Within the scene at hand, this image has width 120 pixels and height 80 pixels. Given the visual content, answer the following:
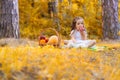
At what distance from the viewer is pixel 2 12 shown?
12.7m

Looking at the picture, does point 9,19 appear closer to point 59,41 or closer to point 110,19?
point 59,41

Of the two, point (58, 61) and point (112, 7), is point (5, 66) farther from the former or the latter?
→ point (112, 7)

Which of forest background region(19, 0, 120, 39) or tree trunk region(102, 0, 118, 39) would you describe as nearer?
tree trunk region(102, 0, 118, 39)

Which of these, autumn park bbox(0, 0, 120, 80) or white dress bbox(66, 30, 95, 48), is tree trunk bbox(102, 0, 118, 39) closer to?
autumn park bbox(0, 0, 120, 80)

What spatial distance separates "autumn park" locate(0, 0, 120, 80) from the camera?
377cm

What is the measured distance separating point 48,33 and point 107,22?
2.21m

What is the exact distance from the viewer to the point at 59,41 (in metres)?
8.91

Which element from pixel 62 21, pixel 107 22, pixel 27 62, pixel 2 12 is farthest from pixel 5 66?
pixel 62 21

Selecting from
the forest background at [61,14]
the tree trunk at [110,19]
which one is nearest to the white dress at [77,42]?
the tree trunk at [110,19]

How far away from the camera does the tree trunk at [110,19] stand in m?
15.6

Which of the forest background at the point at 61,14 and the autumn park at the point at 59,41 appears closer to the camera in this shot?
the autumn park at the point at 59,41

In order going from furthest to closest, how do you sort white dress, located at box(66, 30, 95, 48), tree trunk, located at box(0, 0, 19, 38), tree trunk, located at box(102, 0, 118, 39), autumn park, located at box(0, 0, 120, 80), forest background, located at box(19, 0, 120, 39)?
1. forest background, located at box(19, 0, 120, 39)
2. tree trunk, located at box(102, 0, 118, 39)
3. tree trunk, located at box(0, 0, 19, 38)
4. white dress, located at box(66, 30, 95, 48)
5. autumn park, located at box(0, 0, 120, 80)

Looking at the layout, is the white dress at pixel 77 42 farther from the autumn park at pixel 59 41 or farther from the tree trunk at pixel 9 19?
the tree trunk at pixel 9 19

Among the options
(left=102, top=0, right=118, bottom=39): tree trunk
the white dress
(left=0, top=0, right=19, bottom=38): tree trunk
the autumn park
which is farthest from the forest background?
the white dress
